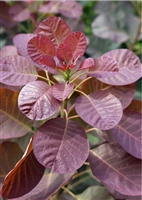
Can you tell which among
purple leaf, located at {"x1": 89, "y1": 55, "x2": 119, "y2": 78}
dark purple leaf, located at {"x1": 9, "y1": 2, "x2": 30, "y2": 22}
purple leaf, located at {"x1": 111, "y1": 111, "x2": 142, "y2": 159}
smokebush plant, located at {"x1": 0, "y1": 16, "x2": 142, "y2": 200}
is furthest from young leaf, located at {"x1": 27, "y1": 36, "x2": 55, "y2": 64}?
dark purple leaf, located at {"x1": 9, "y1": 2, "x2": 30, "y2": 22}

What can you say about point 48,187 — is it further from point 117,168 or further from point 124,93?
point 124,93

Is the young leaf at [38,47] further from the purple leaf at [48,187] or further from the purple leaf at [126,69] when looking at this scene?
the purple leaf at [48,187]

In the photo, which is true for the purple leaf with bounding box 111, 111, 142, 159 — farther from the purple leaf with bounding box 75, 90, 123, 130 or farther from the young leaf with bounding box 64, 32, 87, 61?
the young leaf with bounding box 64, 32, 87, 61

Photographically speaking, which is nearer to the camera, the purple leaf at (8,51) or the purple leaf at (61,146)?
the purple leaf at (61,146)

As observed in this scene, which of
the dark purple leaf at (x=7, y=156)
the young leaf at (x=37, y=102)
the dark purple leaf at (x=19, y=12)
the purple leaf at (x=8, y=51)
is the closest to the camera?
the young leaf at (x=37, y=102)

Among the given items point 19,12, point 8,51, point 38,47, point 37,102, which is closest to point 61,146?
point 37,102

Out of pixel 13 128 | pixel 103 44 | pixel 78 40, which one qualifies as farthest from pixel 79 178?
pixel 103 44

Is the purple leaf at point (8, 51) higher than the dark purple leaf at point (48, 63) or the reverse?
the reverse

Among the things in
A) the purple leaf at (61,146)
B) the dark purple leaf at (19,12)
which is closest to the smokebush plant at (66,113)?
the purple leaf at (61,146)

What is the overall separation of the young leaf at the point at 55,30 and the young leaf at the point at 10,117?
150 mm

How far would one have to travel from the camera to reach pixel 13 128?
73 cm

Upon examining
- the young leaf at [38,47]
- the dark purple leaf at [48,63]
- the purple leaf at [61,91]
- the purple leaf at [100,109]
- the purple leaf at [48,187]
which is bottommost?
the purple leaf at [48,187]

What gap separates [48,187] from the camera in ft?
2.26

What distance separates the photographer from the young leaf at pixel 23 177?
23.6 inches
